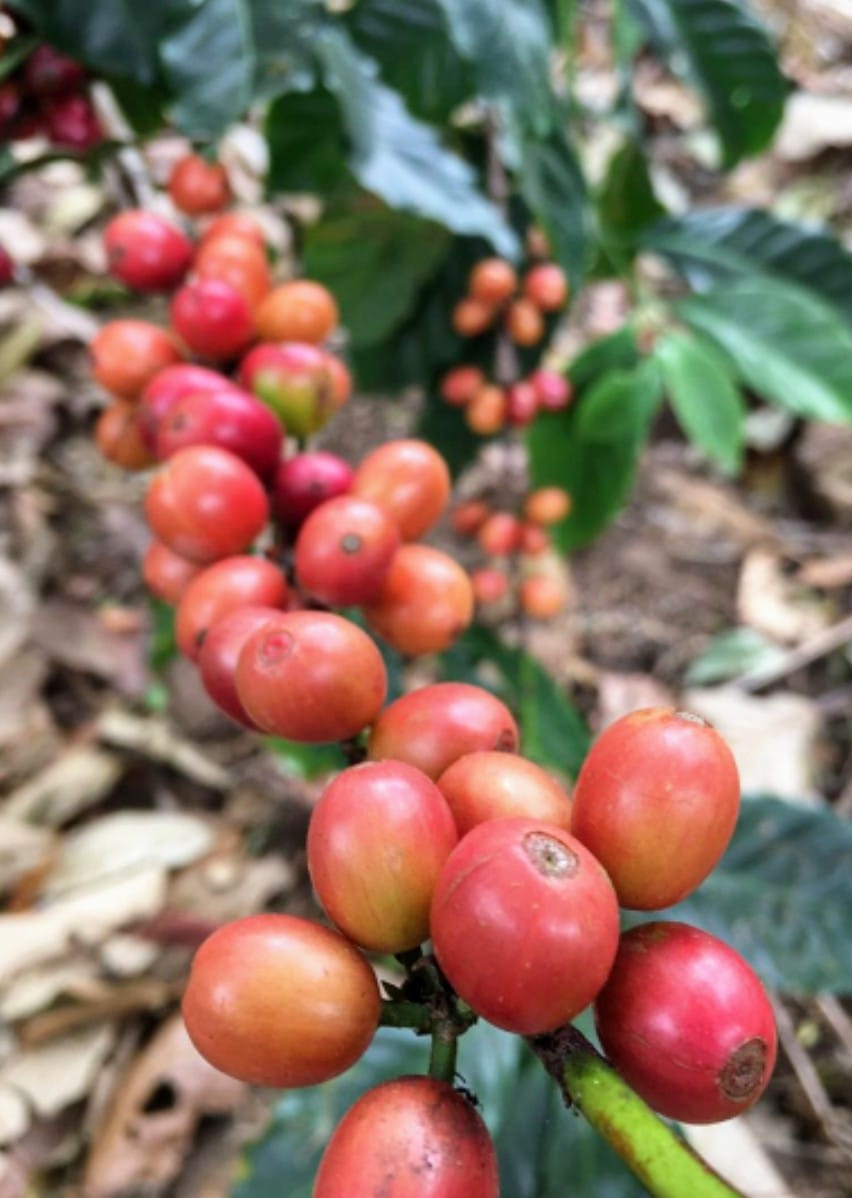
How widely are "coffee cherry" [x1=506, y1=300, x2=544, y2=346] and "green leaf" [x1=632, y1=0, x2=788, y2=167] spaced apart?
19.8 inches

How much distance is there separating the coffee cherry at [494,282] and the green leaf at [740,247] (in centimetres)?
44

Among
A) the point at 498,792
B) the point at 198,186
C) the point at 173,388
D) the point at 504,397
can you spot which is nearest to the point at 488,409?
the point at 504,397

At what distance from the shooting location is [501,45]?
→ 130 cm

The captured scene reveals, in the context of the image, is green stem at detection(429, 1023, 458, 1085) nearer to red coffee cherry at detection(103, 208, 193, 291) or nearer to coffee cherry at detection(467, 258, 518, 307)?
red coffee cherry at detection(103, 208, 193, 291)

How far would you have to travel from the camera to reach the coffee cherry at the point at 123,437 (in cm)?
130

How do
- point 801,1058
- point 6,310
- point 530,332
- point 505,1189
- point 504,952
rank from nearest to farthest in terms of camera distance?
1. point 504,952
2. point 505,1189
3. point 801,1058
4. point 530,332
5. point 6,310

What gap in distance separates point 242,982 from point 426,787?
0.16m

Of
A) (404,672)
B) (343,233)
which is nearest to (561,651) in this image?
(404,672)

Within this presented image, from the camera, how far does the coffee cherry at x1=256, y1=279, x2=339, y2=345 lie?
122 centimetres

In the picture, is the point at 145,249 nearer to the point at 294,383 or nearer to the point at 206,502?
the point at 294,383

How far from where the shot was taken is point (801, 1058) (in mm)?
1569

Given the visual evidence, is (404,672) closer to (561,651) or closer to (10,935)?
(561,651)

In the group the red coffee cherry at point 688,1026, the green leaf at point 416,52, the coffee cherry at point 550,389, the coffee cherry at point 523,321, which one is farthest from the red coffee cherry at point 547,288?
the red coffee cherry at point 688,1026

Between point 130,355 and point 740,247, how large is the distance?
126 centimetres
